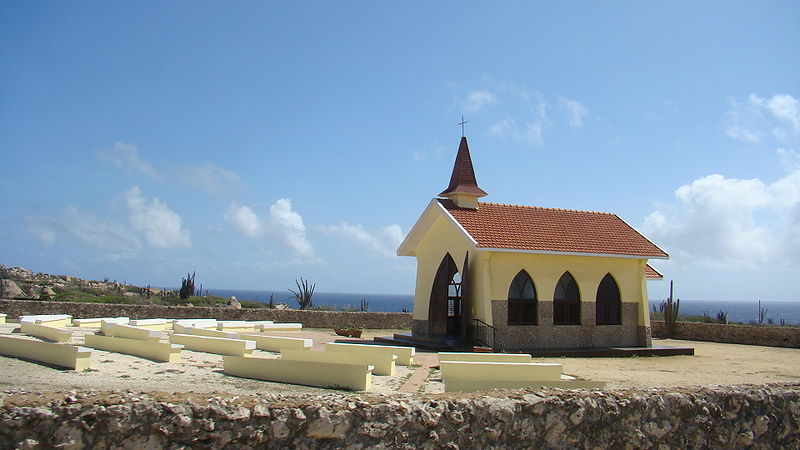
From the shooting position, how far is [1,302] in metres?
27.2

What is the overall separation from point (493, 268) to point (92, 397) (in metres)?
17.2

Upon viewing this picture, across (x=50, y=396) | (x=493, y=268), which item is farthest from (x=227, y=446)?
(x=493, y=268)

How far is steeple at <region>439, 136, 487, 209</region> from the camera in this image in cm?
2356

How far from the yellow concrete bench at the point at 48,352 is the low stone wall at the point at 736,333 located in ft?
88.1

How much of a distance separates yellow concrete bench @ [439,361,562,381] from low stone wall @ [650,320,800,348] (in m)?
20.0

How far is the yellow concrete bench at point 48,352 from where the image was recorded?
13.1m

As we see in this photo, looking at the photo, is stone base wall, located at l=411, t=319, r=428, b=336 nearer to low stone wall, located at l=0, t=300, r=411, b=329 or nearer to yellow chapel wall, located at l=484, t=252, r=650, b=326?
yellow chapel wall, located at l=484, t=252, r=650, b=326

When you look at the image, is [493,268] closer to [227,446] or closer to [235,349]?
[235,349]

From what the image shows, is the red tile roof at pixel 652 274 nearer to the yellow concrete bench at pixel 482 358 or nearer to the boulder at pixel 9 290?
the yellow concrete bench at pixel 482 358

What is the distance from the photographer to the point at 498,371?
41.3 feet

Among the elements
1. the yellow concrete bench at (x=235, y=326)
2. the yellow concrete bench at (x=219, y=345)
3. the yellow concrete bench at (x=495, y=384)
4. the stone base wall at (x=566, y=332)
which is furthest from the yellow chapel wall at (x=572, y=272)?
the yellow concrete bench at (x=495, y=384)

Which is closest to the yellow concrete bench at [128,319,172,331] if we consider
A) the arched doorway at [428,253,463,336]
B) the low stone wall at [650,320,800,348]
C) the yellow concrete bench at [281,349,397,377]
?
the yellow concrete bench at [281,349,397,377]

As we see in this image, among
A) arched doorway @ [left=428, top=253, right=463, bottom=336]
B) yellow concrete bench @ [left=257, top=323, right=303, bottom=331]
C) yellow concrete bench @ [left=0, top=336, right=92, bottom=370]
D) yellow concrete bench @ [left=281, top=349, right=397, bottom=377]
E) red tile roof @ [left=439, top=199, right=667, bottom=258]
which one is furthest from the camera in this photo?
yellow concrete bench @ [left=257, top=323, right=303, bottom=331]

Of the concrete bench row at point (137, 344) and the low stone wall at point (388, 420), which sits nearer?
the low stone wall at point (388, 420)
